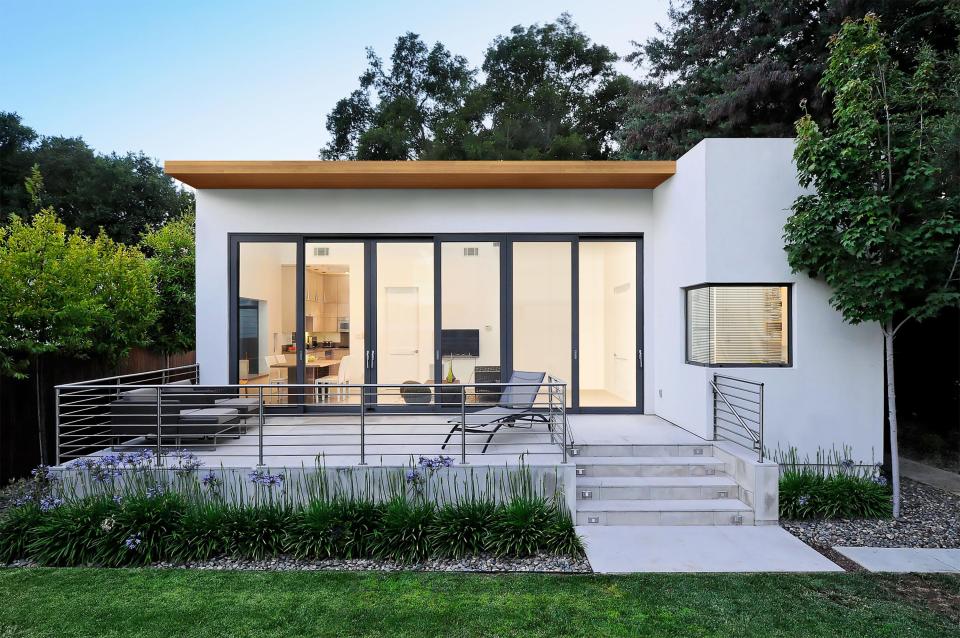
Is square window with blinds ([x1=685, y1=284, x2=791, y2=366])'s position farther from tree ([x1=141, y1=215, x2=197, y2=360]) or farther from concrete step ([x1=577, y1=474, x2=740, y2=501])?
tree ([x1=141, y1=215, x2=197, y2=360])

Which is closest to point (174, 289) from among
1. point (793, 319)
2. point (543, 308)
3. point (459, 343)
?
point (459, 343)

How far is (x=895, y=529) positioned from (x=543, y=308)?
15.5 ft

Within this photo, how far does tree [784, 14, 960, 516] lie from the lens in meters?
5.04

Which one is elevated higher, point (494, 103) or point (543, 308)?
point (494, 103)

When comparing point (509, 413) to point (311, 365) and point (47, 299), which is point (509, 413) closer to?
point (311, 365)

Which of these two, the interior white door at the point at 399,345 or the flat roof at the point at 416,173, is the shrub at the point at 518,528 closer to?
the interior white door at the point at 399,345

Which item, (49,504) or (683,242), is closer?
(49,504)

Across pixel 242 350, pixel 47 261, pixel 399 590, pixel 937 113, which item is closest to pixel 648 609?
pixel 399 590

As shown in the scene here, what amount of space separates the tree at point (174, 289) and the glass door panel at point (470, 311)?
5.01 m

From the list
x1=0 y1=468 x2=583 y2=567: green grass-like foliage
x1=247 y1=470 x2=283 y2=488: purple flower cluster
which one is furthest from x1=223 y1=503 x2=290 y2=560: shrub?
x1=247 y1=470 x2=283 y2=488: purple flower cluster

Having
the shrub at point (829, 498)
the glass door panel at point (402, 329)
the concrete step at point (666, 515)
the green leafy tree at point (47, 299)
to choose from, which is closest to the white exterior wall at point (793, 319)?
the shrub at point (829, 498)

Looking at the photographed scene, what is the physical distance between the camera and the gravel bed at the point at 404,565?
14.2 feet

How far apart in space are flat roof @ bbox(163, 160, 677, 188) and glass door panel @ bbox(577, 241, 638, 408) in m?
1.10

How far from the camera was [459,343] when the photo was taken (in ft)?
26.2
